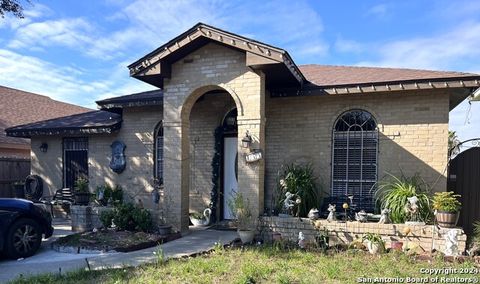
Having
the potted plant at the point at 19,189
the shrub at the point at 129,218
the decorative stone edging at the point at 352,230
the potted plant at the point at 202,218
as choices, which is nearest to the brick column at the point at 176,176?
the shrub at the point at 129,218

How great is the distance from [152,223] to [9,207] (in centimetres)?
288

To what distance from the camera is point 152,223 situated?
809 centimetres

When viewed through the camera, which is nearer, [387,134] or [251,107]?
[251,107]

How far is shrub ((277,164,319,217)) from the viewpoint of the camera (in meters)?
7.78

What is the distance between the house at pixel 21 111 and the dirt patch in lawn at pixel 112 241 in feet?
35.4

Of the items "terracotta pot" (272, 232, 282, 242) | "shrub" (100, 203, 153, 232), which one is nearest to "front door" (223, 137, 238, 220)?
"shrub" (100, 203, 153, 232)

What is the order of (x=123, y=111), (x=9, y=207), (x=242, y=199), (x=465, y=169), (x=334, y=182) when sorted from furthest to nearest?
(x=123, y=111) < (x=334, y=182) < (x=465, y=169) < (x=242, y=199) < (x=9, y=207)

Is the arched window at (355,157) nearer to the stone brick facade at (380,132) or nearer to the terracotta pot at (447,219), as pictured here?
the stone brick facade at (380,132)

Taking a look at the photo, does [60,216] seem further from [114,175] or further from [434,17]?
[434,17]

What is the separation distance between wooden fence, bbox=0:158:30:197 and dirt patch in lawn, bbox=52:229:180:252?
25.3ft

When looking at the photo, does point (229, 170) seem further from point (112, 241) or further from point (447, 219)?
point (447, 219)

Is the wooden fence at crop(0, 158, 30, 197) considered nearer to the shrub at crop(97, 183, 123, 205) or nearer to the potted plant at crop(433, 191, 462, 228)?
the shrub at crop(97, 183, 123, 205)

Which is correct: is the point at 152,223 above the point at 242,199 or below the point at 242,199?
below

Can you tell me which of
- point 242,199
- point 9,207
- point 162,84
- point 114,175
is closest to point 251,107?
point 242,199
